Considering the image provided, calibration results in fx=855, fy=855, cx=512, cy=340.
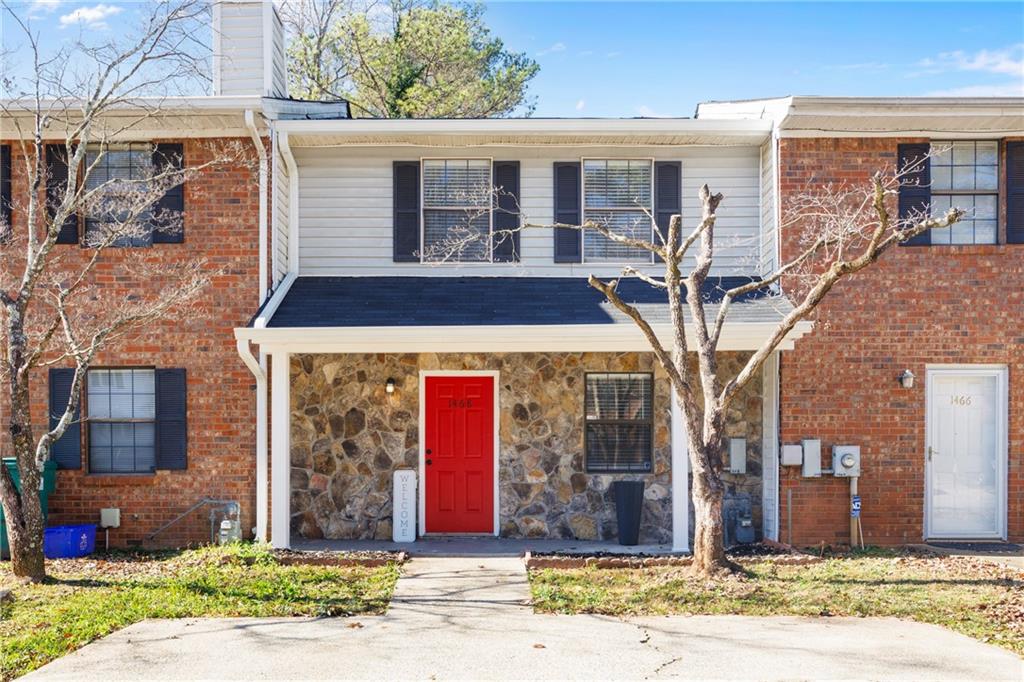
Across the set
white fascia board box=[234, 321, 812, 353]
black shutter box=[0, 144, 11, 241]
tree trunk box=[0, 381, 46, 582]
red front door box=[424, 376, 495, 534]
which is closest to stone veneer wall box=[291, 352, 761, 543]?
red front door box=[424, 376, 495, 534]

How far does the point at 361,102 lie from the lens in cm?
1933

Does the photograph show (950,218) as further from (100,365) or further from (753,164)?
(100,365)

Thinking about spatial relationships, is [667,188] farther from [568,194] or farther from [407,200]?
[407,200]

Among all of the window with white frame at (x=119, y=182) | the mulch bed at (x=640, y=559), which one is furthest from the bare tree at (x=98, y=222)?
the mulch bed at (x=640, y=559)

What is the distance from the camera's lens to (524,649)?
609cm

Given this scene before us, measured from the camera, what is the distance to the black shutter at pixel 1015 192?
10.0 m

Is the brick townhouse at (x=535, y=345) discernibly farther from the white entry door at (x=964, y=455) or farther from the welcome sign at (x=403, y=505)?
the welcome sign at (x=403, y=505)

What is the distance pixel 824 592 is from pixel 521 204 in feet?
18.9

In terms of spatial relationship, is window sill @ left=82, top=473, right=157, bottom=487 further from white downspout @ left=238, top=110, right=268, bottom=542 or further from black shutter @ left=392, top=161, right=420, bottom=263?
black shutter @ left=392, top=161, right=420, bottom=263

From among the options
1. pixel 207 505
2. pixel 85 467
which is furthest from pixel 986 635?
pixel 85 467

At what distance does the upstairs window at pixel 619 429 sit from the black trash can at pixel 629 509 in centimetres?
53

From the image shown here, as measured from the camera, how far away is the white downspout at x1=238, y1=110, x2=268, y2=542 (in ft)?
31.4

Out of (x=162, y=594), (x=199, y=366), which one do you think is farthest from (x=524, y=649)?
(x=199, y=366)

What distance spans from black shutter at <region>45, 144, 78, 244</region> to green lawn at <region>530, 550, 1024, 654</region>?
21.5ft
